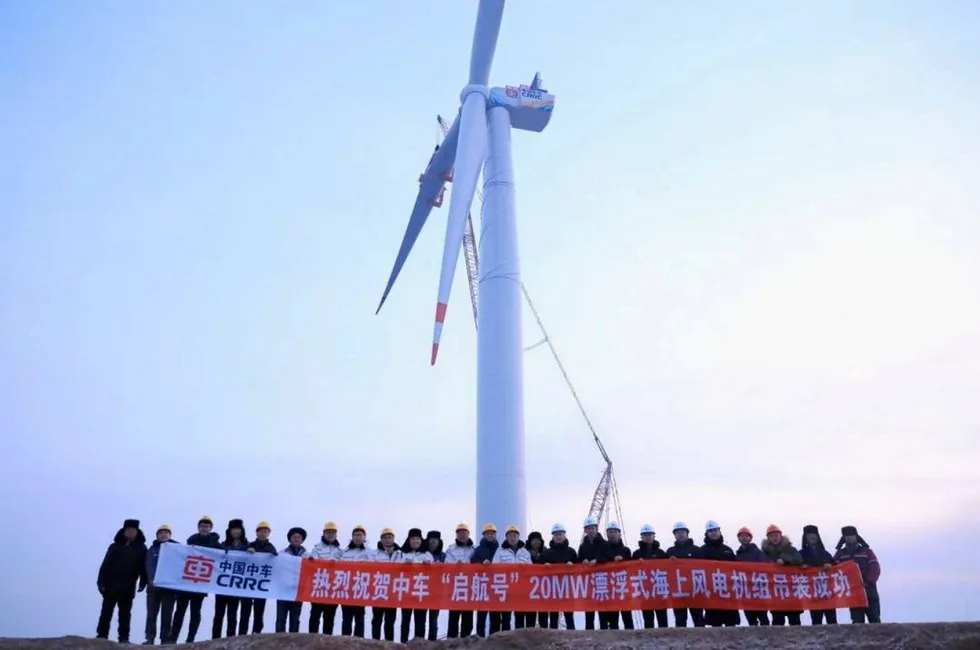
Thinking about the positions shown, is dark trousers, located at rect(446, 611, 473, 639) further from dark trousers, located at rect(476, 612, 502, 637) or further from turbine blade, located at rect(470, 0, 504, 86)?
turbine blade, located at rect(470, 0, 504, 86)

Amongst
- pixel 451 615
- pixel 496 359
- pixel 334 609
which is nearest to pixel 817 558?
pixel 451 615

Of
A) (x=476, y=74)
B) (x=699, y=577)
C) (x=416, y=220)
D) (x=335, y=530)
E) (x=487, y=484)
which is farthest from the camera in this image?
(x=416, y=220)

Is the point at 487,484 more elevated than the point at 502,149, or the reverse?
the point at 502,149

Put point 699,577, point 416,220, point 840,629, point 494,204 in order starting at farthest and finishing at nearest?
point 416,220 → point 494,204 → point 699,577 → point 840,629

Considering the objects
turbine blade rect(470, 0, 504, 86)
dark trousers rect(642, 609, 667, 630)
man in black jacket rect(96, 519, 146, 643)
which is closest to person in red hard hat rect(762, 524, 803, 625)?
dark trousers rect(642, 609, 667, 630)

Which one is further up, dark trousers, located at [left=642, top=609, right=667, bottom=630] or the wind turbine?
the wind turbine

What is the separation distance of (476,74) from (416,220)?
259 inches

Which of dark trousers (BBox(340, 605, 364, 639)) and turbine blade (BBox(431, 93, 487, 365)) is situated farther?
turbine blade (BBox(431, 93, 487, 365))

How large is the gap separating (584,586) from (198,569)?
250 inches

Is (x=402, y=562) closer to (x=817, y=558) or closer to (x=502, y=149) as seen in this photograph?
(x=817, y=558)

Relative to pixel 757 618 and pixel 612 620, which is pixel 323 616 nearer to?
pixel 612 620

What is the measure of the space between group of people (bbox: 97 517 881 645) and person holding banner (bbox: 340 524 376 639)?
0.02 m

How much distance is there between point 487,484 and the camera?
71.4 feet

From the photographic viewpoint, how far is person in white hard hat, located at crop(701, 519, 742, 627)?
13102 mm
